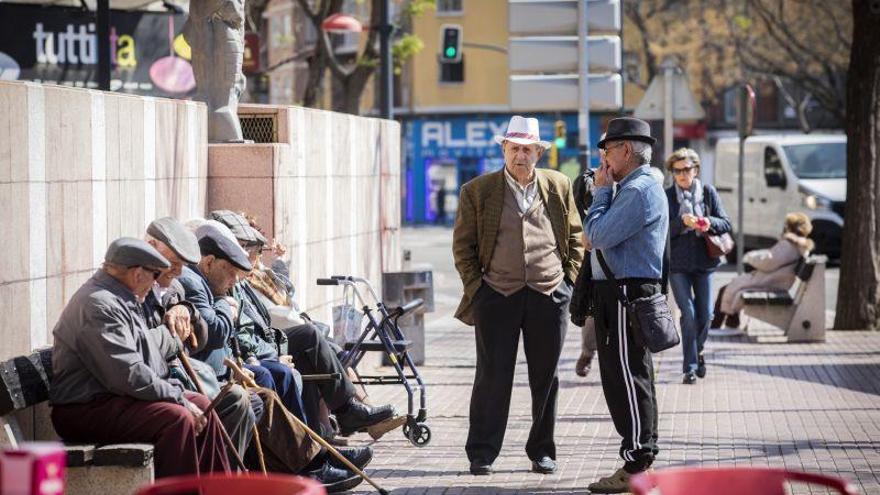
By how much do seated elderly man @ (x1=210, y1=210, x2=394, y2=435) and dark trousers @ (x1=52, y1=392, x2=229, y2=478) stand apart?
2.18m

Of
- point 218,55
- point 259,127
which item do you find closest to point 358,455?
point 259,127

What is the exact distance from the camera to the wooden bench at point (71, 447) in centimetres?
694

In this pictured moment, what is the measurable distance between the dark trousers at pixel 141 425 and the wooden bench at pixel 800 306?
1093 cm

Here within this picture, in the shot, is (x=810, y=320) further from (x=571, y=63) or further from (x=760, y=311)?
(x=571, y=63)

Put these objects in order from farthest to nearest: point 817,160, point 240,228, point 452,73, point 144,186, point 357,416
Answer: point 452,73 → point 817,160 → point 357,416 → point 144,186 → point 240,228

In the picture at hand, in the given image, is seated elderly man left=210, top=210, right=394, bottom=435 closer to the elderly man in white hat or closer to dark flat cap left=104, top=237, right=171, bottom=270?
the elderly man in white hat

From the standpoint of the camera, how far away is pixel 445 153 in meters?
63.6

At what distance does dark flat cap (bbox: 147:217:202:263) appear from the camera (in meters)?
7.66

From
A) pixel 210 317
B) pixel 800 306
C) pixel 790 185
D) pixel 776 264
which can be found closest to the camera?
pixel 210 317

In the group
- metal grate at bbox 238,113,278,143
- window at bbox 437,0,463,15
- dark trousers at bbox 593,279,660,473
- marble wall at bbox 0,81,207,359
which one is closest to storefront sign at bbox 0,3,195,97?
metal grate at bbox 238,113,278,143

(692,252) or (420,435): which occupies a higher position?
(692,252)

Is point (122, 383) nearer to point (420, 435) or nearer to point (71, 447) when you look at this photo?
point (71, 447)

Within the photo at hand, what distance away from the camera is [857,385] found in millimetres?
13445

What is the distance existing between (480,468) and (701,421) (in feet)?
8.68
